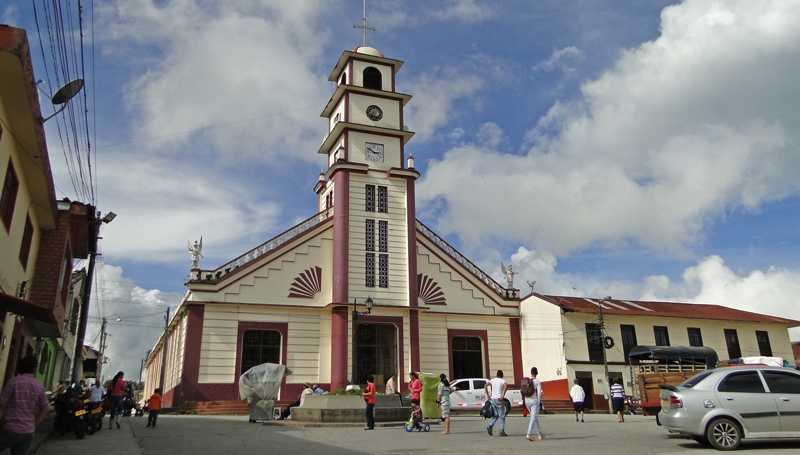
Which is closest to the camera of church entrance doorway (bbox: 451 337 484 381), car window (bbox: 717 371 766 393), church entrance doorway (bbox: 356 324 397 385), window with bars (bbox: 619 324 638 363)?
car window (bbox: 717 371 766 393)

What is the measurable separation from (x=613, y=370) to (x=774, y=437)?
21.7m

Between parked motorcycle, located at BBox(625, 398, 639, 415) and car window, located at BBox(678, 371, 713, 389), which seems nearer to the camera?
car window, located at BBox(678, 371, 713, 389)

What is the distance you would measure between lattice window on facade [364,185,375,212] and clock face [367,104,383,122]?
398 centimetres

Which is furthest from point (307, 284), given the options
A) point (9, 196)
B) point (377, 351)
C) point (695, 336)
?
point (695, 336)

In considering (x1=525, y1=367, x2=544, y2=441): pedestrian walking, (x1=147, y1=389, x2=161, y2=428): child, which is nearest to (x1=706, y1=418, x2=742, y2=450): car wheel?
(x1=525, y1=367, x2=544, y2=441): pedestrian walking

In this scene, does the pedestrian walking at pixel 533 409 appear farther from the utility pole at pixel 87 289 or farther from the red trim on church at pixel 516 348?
the red trim on church at pixel 516 348

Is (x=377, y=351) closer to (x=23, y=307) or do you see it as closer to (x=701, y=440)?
(x=23, y=307)

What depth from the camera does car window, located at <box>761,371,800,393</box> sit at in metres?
10.9

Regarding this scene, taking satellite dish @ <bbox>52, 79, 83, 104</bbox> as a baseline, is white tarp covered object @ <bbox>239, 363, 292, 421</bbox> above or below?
below

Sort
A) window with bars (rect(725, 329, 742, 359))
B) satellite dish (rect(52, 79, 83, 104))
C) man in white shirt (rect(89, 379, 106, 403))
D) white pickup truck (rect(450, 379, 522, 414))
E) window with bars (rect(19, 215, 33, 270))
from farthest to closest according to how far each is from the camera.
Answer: window with bars (rect(725, 329, 742, 359)), white pickup truck (rect(450, 379, 522, 414)), man in white shirt (rect(89, 379, 106, 403)), window with bars (rect(19, 215, 33, 270)), satellite dish (rect(52, 79, 83, 104))

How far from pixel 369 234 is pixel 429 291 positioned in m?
4.48

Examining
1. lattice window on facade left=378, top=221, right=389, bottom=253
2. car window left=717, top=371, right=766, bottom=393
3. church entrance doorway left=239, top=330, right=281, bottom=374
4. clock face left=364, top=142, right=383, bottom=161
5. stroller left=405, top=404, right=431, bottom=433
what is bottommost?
stroller left=405, top=404, right=431, bottom=433

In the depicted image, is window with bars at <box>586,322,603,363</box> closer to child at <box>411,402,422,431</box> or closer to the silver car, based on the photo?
child at <box>411,402,422,431</box>

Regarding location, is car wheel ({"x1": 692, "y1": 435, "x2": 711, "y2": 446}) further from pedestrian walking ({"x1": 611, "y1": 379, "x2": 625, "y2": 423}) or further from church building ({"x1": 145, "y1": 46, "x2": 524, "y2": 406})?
church building ({"x1": 145, "y1": 46, "x2": 524, "y2": 406})
